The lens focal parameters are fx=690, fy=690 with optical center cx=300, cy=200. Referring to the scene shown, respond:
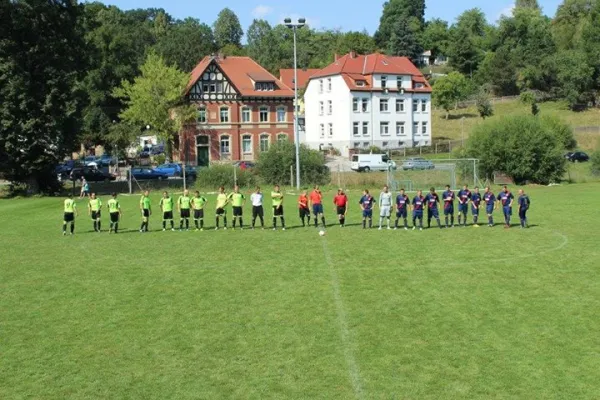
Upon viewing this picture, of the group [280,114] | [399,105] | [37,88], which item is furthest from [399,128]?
[37,88]

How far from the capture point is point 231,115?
7000 centimetres

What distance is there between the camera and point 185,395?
32.8ft

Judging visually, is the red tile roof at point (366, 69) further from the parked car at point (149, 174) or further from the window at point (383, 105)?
the parked car at point (149, 174)

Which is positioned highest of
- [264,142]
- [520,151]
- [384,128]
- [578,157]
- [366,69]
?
[366,69]

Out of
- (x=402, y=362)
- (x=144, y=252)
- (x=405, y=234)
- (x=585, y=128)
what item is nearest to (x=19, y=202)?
(x=144, y=252)

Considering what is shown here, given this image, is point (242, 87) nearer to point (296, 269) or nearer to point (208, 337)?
point (296, 269)

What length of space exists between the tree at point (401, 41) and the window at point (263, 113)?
56.1 m

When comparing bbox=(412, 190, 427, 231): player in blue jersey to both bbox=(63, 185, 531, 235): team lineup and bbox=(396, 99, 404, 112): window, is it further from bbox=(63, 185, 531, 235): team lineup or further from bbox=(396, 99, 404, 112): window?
bbox=(396, 99, 404, 112): window

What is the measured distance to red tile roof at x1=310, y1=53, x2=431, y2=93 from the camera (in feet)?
250

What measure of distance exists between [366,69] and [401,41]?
4751cm

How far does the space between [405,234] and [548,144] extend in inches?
1071

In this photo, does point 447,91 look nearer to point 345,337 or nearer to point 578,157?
point 578,157

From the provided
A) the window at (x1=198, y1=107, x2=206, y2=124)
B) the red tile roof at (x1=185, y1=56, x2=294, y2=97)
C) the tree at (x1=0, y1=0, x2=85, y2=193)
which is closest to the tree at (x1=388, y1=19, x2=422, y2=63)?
the red tile roof at (x1=185, y1=56, x2=294, y2=97)

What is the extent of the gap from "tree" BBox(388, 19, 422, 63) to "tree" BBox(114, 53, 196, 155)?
62.1 metres
